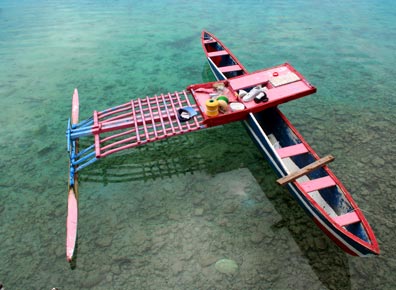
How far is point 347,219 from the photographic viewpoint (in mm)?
6887

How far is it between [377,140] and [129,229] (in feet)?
34.8

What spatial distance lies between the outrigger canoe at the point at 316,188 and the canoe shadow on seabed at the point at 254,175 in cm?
52

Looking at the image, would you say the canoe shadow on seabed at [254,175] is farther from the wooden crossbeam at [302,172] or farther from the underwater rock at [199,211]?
the underwater rock at [199,211]

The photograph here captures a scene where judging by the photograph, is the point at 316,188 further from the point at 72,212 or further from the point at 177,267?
the point at 72,212

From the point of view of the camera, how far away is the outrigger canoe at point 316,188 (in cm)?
662

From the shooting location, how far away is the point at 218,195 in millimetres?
9195

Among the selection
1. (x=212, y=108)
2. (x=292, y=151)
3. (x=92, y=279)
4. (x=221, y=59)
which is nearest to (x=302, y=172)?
(x=292, y=151)

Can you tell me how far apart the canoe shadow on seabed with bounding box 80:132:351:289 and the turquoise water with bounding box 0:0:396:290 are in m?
0.04

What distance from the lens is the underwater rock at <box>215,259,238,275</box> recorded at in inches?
287

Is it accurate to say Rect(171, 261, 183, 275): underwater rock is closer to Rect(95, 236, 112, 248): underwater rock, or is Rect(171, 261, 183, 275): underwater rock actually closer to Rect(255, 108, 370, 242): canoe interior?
Rect(95, 236, 112, 248): underwater rock

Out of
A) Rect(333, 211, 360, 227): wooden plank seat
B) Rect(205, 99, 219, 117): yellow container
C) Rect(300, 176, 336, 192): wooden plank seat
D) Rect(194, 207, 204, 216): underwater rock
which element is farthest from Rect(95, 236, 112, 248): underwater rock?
Rect(333, 211, 360, 227): wooden plank seat

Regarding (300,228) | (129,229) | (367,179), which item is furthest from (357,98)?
(129,229)

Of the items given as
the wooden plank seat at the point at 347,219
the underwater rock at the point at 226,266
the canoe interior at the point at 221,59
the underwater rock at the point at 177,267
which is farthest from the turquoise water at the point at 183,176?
the wooden plank seat at the point at 347,219

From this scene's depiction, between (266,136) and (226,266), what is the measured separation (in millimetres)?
4705
